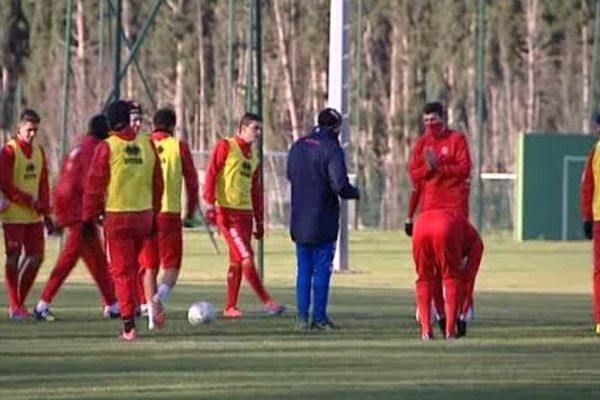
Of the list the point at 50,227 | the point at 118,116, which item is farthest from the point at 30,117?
the point at 118,116

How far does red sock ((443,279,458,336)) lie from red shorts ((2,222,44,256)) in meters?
5.11

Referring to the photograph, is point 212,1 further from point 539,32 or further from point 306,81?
point 539,32

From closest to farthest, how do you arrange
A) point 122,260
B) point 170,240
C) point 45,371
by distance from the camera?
point 45,371 → point 122,260 → point 170,240

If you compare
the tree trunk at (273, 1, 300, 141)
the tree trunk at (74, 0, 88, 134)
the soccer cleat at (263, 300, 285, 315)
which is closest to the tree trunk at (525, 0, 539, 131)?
the tree trunk at (273, 1, 300, 141)

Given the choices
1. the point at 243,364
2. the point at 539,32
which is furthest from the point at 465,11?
the point at 243,364

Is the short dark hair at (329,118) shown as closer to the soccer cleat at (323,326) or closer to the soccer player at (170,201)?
the soccer player at (170,201)

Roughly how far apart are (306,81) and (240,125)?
259 feet

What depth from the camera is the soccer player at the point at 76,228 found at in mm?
23922

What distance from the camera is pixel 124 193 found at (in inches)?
829

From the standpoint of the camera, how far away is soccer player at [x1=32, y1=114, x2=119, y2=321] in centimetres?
2392

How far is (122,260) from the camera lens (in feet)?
68.5

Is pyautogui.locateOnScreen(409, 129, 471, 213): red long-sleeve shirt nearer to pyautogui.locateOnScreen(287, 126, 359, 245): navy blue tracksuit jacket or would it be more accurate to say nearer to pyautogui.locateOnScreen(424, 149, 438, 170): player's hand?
pyautogui.locateOnScreen(424, 149, 438, 170): player's hand

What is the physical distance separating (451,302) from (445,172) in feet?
3.59

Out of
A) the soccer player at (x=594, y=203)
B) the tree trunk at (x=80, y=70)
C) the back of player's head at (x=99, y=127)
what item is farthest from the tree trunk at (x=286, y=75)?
the soccer player at (x=594, y=203)
